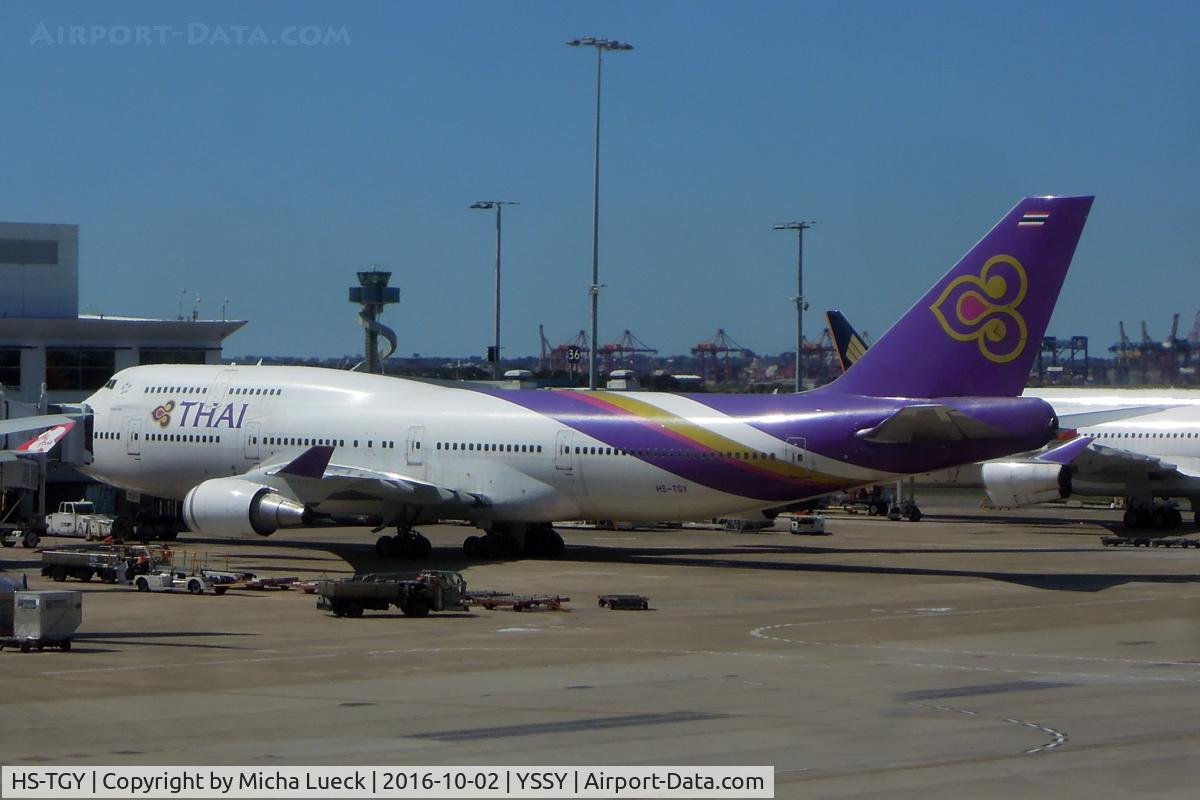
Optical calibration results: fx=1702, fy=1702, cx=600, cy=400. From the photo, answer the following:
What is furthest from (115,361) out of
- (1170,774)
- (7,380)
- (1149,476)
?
(1170,774)

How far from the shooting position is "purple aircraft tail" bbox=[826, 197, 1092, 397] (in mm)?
41344

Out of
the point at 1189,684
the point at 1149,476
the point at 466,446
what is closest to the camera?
the point at 1189,684

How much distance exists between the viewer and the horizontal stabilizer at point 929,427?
41.0 m

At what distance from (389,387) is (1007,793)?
35351mm

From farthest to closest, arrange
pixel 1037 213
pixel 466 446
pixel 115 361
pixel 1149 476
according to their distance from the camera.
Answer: pixel 115 361 → pixel 1149 476 → pixel 466 446 → pixel 1037 213

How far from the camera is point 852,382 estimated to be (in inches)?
1730

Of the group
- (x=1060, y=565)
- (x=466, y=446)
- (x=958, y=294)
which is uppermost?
(x=958, y=294)

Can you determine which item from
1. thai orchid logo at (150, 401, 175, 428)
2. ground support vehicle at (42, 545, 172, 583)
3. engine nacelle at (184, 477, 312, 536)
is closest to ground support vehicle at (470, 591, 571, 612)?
engine nacelle at (184, 477, 312, 536)

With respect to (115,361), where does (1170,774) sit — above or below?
below

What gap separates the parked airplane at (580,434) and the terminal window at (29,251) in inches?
743

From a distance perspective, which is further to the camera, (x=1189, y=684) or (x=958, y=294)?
(x=958, y=294)

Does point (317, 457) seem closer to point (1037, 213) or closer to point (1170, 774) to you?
point (1037, 213)

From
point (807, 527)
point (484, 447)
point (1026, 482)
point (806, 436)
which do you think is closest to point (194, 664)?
point (806, 436)

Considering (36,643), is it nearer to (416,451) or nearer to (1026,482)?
(416,451)
